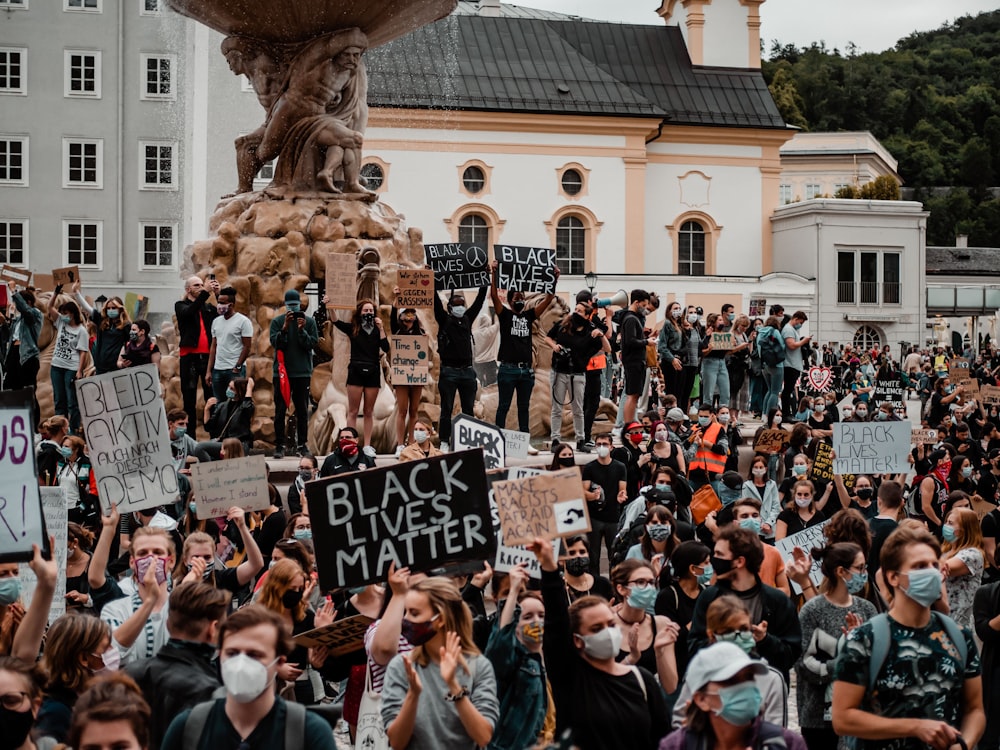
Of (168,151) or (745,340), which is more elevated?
(168,151)

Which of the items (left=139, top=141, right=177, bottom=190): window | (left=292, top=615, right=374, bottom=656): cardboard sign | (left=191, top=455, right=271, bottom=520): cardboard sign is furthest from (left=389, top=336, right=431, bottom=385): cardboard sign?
(left=139, top=141, right=177, bottom=190): window

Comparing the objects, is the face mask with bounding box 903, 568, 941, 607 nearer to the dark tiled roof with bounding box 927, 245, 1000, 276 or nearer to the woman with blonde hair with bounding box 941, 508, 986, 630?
the woman with blonde hair with bounding box 941, 508, 986, 630

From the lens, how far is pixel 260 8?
57.7 ft

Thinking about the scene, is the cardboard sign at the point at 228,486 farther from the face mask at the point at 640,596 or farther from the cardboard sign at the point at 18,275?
the cardboard sign at the point at 18,275

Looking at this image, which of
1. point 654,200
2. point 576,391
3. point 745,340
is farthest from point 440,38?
point 576,391

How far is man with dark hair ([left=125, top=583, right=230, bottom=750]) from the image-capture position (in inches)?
219

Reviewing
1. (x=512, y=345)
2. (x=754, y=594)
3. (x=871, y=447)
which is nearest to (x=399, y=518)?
(x=754, y=594)

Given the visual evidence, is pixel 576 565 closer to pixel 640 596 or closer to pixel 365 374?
pixel 640 596

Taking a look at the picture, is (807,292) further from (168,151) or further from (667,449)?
(667,449)

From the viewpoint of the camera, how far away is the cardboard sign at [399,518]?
666 cm

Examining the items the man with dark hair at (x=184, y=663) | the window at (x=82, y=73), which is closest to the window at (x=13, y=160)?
the window at (x=82, y=73)

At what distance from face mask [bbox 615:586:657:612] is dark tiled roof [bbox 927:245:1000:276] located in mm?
73790

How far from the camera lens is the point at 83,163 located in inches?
1978

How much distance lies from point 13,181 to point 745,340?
113ft
